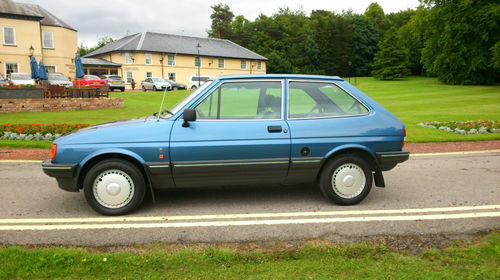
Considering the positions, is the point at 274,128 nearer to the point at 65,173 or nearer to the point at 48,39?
the point at 65,173

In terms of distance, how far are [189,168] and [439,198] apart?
3570mm

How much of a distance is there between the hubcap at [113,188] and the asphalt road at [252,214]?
0.21 meters

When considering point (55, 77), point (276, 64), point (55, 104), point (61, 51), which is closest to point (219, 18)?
point (276, 64)

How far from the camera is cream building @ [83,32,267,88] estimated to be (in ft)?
169

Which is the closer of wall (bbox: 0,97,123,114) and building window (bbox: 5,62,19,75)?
wall (bbox: 0,97,123,114)

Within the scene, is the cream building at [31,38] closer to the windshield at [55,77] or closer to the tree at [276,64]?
the windshield at [55,77]

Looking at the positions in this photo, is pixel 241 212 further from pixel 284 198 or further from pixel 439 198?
pixel 439 198

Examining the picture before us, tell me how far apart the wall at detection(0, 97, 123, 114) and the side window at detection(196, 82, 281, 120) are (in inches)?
645

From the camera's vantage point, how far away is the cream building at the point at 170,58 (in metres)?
51.4

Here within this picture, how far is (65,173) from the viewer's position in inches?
177

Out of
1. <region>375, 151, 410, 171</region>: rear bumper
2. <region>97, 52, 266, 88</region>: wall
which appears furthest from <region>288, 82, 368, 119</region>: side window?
<region>97, 52, 266, 88</region>: wall

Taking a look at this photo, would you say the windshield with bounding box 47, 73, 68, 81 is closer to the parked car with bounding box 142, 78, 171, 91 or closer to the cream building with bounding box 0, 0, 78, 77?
the parked car with bounding box 142, 78, 171, 91

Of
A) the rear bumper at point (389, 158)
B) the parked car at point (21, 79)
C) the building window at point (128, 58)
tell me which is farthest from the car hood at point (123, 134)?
the building window at point (128, 58)

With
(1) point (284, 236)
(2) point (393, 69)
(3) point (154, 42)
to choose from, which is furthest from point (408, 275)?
(2) point (393, 69)
